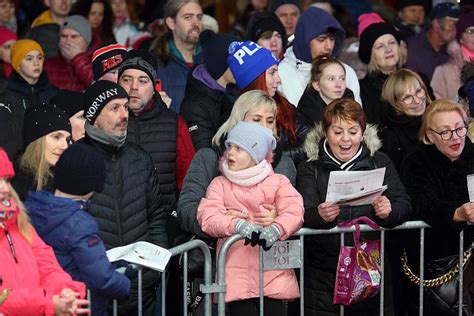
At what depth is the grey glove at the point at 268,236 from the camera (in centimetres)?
793

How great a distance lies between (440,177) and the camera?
356 inches

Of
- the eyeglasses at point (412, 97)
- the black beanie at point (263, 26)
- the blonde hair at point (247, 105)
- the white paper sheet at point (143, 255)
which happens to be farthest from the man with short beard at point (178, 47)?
the white paper sheet at point (143, 255)

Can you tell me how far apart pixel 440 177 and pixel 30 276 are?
3436 millimetres

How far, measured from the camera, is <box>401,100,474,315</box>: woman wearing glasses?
29.3ft

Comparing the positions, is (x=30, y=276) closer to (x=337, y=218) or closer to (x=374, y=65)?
(x=337, y=218)

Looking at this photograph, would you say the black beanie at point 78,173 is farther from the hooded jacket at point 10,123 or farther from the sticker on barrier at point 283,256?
the hooded jacket at point 10,123

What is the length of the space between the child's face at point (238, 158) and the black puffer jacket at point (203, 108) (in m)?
1.22

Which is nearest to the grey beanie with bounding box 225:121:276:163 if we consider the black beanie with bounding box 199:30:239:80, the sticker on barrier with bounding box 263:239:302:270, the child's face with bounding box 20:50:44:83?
the sticker on barrier with bounding box 263:239:302:270

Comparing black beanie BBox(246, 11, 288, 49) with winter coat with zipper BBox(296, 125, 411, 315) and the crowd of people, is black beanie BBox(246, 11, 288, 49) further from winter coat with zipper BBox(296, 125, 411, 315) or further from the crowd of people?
winter coat with zipper BBox(296, 125, 411, 315)

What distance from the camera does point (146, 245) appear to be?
7.48 metres

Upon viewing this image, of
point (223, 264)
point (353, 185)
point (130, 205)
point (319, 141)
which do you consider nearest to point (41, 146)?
point (130, 205)

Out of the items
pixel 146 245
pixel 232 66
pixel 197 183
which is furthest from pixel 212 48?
pixel 146 245

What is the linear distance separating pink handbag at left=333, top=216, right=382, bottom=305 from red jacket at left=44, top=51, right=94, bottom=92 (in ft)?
12.2

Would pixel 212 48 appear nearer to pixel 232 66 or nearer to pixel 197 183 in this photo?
pixel 232 66
